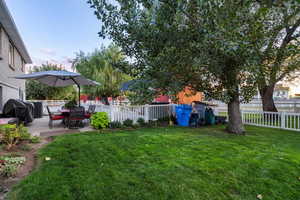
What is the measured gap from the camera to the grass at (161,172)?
2.27 metres

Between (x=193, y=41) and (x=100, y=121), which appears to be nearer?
(x=193, y=41)

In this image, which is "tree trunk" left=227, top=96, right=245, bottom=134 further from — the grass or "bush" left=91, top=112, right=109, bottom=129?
"bush" left=91, top=112, right=109, bottom=129

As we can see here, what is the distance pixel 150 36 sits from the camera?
522 centimetres

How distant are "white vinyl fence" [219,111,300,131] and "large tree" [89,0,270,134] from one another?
2.55 meters

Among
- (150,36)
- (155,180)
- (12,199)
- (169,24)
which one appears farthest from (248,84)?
(12,199)

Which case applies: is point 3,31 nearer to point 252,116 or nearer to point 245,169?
point 245,169

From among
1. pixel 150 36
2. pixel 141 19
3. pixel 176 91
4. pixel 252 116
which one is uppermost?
pixel 141 19

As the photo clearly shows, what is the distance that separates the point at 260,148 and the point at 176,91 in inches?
106

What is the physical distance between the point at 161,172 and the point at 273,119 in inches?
301

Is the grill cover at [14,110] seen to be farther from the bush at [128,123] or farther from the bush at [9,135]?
the bush at [128,123]

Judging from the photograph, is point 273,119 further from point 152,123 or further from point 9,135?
point 9,135

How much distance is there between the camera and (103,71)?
37.6 ft

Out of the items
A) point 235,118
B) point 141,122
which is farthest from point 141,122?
point 235,118

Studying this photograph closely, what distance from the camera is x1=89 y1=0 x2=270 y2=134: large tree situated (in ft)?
14.2
